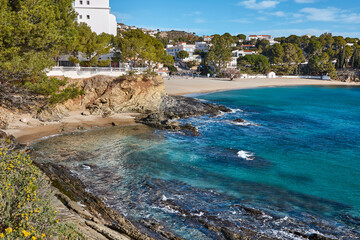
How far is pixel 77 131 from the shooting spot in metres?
31.2

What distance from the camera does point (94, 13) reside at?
53.1m

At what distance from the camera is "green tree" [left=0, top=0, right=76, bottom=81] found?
19.3 metres

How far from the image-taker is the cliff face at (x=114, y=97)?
127ft

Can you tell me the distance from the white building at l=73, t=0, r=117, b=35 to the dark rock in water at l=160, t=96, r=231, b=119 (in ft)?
63.5

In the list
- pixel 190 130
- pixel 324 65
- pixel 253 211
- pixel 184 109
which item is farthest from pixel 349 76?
pixel 253 211

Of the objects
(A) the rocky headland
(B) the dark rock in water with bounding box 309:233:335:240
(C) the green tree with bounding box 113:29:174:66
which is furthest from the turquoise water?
(C) the green tree with bounding box 113:29:174:66

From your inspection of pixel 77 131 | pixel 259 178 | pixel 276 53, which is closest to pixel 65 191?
pixel 259 178

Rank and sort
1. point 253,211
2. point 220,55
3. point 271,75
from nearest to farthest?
point 253,211 → point 220,55 → point 271,75

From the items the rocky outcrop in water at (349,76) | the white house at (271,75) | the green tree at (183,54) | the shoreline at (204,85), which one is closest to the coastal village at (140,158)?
the shoreline at (204,85)

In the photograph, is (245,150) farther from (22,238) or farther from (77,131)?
(22,238)

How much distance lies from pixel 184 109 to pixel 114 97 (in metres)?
11.7

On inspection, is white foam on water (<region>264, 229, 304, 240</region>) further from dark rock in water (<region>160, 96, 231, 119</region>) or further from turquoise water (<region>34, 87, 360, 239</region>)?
dark rock in water (<region>160, 96, 231, 119</region>)

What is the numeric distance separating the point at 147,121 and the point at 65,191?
68.6ft

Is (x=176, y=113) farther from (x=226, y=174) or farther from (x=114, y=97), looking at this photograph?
(x=226, y=174)
